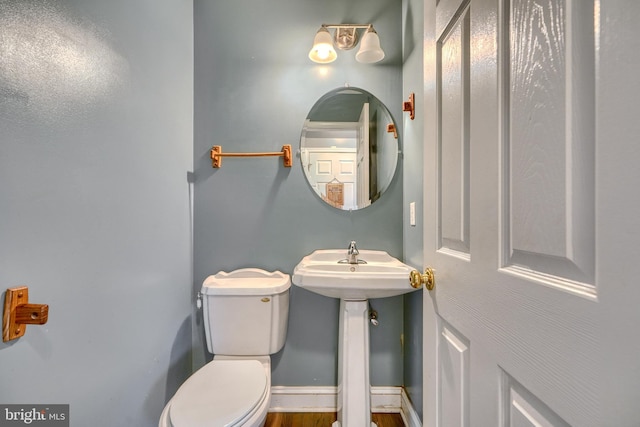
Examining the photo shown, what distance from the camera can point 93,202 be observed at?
0.85 metres

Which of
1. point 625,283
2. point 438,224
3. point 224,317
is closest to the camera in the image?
point 625,283

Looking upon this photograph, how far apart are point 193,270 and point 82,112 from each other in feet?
3.05

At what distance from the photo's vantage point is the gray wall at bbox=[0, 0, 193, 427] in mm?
651

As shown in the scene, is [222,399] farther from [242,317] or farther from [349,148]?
[349,148]

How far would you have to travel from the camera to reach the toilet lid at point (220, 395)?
850 millimetres

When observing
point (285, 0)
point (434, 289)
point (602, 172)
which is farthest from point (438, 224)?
point (285, 0)

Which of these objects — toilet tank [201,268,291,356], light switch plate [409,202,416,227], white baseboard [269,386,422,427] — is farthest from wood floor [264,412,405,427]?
light switch plate [409,202,416,227]

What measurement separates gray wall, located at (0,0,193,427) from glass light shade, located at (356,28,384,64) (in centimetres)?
96

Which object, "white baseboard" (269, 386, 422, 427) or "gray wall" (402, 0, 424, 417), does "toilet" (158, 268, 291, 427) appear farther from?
"gray wall" (402, 0, 424, 417)

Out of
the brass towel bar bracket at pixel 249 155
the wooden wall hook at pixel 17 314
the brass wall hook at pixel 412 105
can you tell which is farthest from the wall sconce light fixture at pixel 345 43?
the wooden wall hook at pixel 17 314

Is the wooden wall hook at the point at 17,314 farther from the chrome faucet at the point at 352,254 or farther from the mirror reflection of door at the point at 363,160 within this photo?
the mirror reflection of door at the point at 363,160

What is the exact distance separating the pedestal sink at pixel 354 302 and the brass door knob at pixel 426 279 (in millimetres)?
297

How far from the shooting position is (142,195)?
3.51 feet

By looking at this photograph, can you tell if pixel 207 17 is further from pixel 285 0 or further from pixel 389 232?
pixel 389 232
